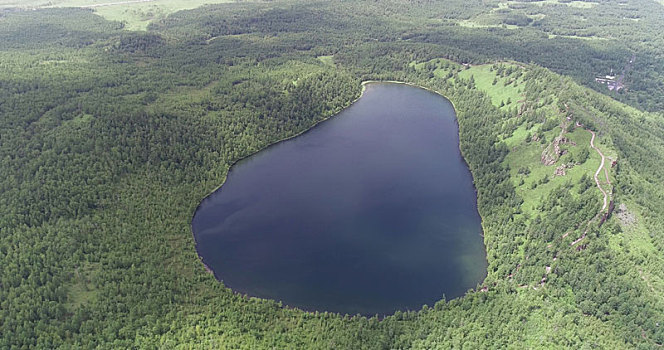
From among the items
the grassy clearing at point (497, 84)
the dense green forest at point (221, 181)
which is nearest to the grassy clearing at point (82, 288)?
the dense green forest at point (221, 181)

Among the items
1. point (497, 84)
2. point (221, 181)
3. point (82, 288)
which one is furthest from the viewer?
point (497, 84)

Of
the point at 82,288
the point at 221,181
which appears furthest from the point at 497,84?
the point at 82,288

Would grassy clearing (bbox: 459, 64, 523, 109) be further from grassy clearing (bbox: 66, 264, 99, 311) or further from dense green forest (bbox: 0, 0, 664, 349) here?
grassy clearing (bbox: 66, 264, 99, 311)

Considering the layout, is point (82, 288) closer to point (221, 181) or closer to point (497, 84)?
point (221, 181)

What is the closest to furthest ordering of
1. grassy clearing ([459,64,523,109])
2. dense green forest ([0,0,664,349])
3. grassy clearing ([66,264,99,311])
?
dense green forest ([0,0,664,349]) → grassy clearing ([66,264,99,311]) → grassy clearing ([459,64,523,109])

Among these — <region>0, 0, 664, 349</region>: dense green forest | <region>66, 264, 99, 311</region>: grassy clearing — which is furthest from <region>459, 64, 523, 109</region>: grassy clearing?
<region>66, 264, 99, 311</region>: grassy clearing

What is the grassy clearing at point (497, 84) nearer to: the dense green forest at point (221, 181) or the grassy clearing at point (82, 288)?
the dense green forest at point (221, 181)

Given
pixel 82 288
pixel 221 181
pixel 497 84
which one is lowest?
pixel 82 288

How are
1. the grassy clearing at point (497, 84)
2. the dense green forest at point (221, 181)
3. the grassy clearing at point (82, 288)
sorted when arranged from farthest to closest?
the grassy clearing at point (497, 84) < the grassy clearing at point (82, 288) < the dense green forest at point (221, 181)
